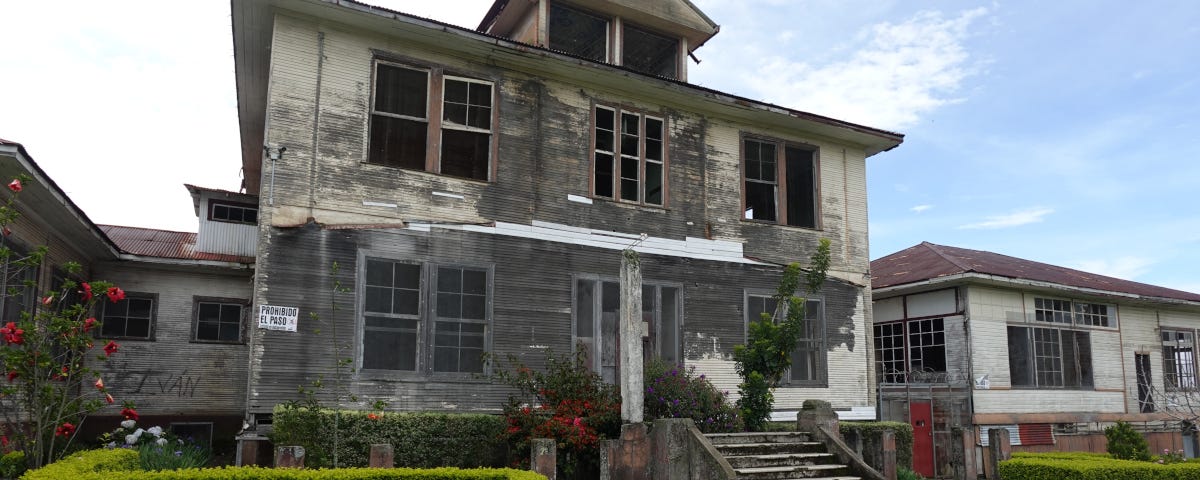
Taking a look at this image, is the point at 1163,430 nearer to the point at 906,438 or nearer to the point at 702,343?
the point at 906,438

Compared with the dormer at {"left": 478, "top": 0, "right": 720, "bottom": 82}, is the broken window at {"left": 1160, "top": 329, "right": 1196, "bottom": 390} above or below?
below

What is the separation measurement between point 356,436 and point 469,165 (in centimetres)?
498

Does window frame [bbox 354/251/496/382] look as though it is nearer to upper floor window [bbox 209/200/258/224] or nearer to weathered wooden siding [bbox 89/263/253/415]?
weathered wooden siding [bbox 89/263/253/415]

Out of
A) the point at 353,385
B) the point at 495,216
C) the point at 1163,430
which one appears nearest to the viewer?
the point at 353,385

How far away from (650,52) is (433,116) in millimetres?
6569

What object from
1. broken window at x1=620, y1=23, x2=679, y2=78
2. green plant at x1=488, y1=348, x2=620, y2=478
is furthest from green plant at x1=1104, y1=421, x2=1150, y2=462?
broken window at x1=620, y1=23, x2=679, y2=78

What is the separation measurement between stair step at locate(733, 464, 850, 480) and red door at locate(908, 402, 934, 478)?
719 cm

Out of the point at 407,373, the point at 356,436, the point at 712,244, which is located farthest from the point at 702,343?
the point at 356,436

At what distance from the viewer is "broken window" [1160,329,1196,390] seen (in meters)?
23.5

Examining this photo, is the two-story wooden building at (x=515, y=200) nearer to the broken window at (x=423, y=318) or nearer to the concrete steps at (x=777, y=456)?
the broken window at (x=423, y=318)

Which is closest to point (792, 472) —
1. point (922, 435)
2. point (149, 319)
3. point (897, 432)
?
point (897, 432)

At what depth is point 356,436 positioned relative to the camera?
37.1 ft

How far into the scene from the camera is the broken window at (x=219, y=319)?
16.1 meters

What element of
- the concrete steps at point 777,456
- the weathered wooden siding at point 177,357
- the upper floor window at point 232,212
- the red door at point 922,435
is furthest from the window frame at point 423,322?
the red door at point 922,435
